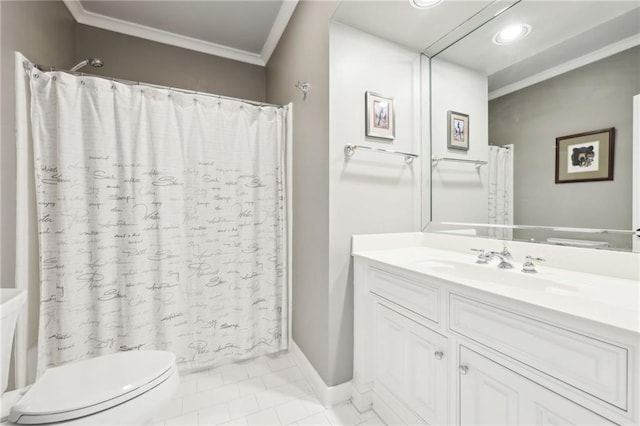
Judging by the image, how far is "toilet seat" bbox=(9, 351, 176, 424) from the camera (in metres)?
0.87

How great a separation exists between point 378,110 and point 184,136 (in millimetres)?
1233

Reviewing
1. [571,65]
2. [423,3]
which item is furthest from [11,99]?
[571,65]

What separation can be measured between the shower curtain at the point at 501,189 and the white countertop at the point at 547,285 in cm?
19

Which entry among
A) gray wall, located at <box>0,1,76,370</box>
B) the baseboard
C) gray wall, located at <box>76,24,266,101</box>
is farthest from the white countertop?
gray wall, located at <box>76,24,266,101</box>

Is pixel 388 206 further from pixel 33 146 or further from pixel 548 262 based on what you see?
A: pixel 33 146

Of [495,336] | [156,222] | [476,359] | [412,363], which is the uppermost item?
[156,222]

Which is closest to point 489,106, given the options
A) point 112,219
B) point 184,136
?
point 184,136

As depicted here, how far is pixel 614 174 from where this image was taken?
948mm

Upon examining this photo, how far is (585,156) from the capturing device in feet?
3.34

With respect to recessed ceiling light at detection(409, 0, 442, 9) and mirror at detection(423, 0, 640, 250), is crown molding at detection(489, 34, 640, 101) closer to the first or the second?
mirror at detection(423, 0, 640, 250)

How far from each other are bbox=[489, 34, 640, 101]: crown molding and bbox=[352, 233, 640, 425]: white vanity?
73 cm

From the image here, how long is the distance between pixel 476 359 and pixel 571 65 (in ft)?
3.96

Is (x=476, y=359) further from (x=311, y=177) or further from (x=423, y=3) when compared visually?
(x=423, y=3)

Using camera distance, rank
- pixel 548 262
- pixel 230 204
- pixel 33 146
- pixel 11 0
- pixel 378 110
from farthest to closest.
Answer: pixel 230 204 < pixel 378 110 < pixel 33 146 < pixel 11 0 < pixel 548 262
